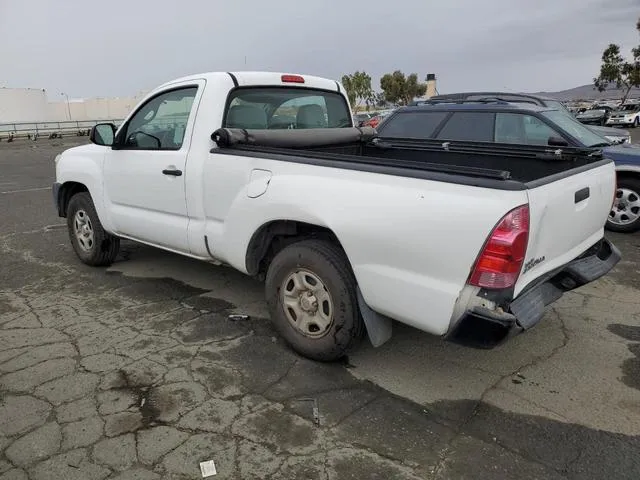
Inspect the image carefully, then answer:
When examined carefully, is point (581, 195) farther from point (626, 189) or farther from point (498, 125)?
point (626, 189)

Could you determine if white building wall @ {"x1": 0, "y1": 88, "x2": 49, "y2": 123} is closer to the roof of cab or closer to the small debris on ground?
the roof of cab

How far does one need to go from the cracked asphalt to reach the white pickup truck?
1.49ft

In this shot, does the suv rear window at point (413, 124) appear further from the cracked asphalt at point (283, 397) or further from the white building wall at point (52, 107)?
the white building wall at point (52, 107)

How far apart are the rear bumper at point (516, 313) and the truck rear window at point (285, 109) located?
2451mm

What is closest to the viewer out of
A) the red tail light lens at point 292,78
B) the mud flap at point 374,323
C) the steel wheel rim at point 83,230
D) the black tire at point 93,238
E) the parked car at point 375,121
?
the mud flap at point 374,323

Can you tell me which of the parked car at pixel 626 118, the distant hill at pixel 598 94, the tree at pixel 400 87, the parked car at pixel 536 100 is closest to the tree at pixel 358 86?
the tree at pixel 400 87

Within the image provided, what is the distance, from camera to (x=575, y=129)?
728 centimetres

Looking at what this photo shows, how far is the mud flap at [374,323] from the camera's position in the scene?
3.20 metres

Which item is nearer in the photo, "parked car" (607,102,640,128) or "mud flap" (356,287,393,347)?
"mud flap" (356,287,393,347)

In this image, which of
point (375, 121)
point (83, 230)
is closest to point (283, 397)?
point (83, 230)

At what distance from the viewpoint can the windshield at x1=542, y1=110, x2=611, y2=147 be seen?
22.9 ft

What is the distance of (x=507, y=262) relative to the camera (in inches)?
100

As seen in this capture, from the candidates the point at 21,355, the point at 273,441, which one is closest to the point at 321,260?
the point at 273,441

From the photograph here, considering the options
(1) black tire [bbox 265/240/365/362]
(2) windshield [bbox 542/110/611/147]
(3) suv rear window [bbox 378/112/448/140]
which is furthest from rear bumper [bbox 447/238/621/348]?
(3) suv rear window [bbox 378/112/448/140]
